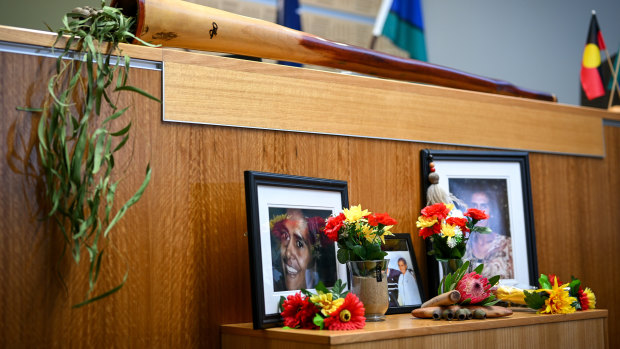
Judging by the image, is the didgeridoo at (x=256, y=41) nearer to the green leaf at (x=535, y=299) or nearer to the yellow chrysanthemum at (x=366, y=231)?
the yellow chrysanthemum at (x=366, y=231)

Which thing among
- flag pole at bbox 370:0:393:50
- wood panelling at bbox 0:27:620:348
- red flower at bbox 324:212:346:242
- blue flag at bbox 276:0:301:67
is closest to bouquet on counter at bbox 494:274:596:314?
wood panelling at bbox 0:27:620:348

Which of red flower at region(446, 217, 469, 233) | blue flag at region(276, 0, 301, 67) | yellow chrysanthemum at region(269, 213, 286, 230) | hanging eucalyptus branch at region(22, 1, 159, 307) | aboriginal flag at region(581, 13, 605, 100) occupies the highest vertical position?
blue flag at region(276, 0, 301, 67)

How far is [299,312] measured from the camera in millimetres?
1586

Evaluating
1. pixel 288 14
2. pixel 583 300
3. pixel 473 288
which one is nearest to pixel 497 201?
pixel 583 300

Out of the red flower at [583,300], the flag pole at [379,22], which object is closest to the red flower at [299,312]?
the red flower at [583,300]

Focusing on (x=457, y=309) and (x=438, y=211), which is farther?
(x=438, y=211)

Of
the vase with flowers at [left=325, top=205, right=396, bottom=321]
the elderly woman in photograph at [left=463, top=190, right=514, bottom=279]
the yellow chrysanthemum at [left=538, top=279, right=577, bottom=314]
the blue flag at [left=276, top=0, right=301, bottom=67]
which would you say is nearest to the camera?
the vase with flowers at [left=325, top=205, right=396, bottom=321]

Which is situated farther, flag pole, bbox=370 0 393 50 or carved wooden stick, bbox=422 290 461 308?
flag pole, bbox=370 0 393 50

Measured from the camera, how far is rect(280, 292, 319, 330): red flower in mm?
1583

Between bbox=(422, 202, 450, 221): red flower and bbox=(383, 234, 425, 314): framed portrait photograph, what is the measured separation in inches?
6.2

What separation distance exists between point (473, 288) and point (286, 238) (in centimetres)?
48

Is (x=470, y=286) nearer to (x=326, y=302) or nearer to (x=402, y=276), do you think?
(x=402, y=276)

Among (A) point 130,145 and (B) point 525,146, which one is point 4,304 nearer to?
(A) point 130,145

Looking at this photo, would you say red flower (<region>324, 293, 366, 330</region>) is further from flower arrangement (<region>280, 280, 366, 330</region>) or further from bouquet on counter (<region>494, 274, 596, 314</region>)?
bouquet on counter (<region>494, 274, 596, 314</region>)
